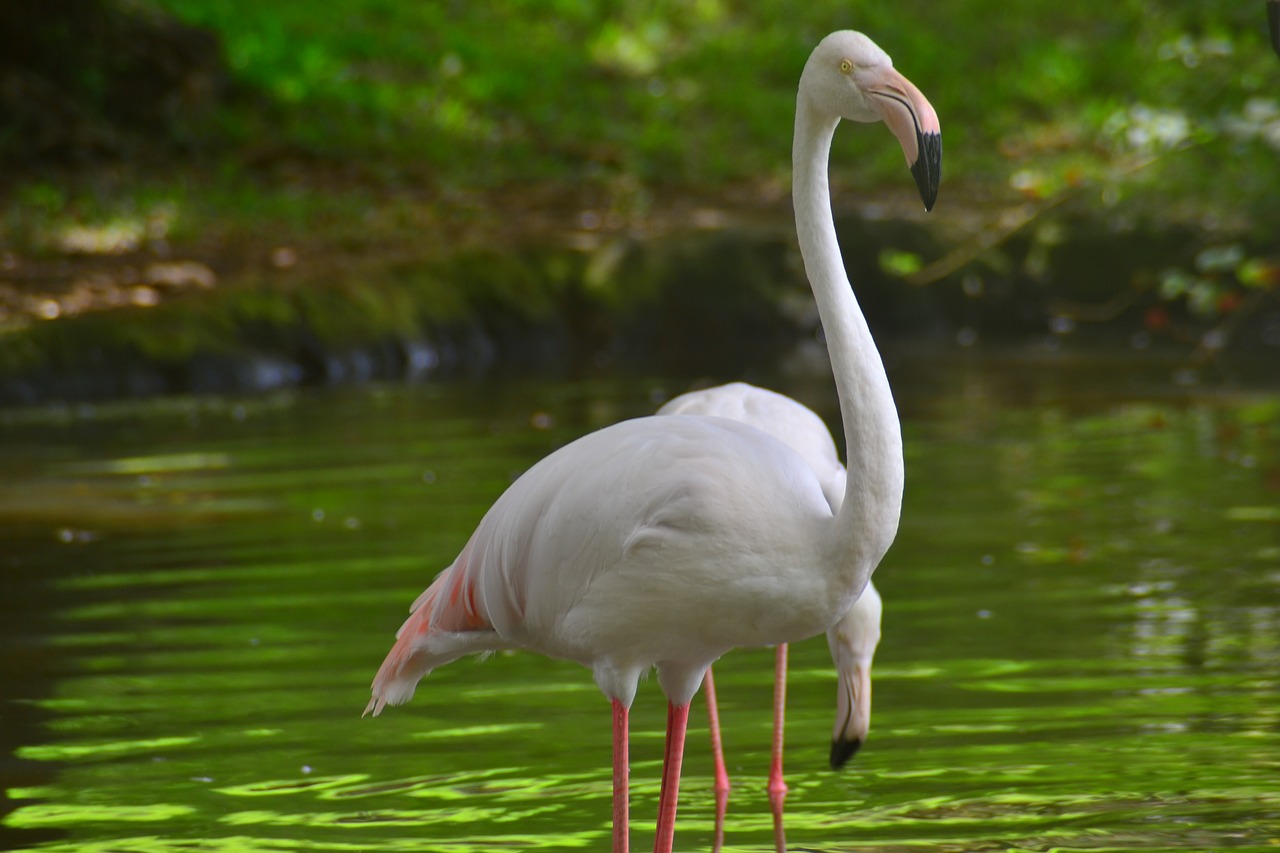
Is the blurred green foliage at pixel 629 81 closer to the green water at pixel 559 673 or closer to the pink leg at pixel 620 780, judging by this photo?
the green water at pixel 559 673

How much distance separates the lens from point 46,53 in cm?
1608

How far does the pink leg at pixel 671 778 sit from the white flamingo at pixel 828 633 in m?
0.56

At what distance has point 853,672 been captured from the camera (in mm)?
4758

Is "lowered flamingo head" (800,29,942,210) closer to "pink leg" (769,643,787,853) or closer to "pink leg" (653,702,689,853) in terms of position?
"pink leg" (653,702,689,853)

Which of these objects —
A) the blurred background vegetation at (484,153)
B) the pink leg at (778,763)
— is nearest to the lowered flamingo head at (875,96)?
the pink leg at (778,763)

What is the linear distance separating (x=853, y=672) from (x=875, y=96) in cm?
185

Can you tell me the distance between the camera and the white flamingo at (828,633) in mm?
4641

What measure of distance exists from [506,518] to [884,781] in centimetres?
132

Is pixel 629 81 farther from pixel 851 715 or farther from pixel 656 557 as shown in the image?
pixel 656 557

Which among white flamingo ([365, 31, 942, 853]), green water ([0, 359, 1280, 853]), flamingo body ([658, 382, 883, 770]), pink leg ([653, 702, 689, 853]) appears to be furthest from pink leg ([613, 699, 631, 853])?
flamingo body ([658, 382, 883, 770])

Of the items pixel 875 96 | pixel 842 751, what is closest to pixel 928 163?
pixel 875 96

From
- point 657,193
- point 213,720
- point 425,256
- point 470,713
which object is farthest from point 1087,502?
point 657,193

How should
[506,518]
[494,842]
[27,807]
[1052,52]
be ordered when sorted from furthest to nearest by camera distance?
[1052,52], [27,807], [494,842], [506,518]

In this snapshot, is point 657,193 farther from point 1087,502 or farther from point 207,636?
point 207,636
